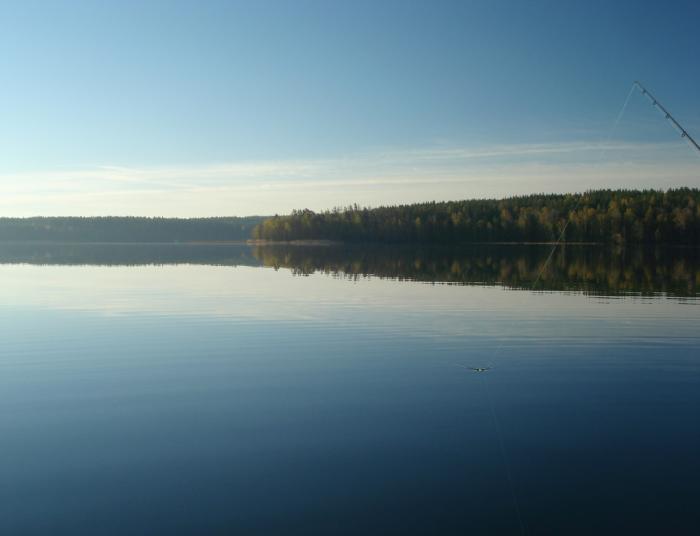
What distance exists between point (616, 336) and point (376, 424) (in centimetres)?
1404

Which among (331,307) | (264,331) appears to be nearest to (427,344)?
(264,331)

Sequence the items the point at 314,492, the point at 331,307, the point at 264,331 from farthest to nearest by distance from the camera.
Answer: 1. the point at 331,307
2. the point at 264,331
3. the point at 314,492

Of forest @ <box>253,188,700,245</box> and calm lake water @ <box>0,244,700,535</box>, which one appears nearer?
calm lake water @ <box>0,244,700,535</box>

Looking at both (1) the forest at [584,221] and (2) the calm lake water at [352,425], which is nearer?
(2) the calm lake water at [352,425]

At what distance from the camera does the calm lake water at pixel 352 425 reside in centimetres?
907

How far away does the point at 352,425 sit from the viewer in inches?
502

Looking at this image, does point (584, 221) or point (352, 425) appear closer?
point (352, 425)

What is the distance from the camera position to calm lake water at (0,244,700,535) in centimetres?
907

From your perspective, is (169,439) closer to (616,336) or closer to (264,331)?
(264,331)

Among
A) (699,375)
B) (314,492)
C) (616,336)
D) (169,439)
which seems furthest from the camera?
(616,336)

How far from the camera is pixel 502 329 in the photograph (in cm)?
2502

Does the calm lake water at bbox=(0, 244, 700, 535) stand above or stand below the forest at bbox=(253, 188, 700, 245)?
below

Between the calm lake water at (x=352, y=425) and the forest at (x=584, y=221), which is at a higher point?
the forest at (x=584, y=221)

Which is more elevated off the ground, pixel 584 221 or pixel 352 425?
pixel 584 221
